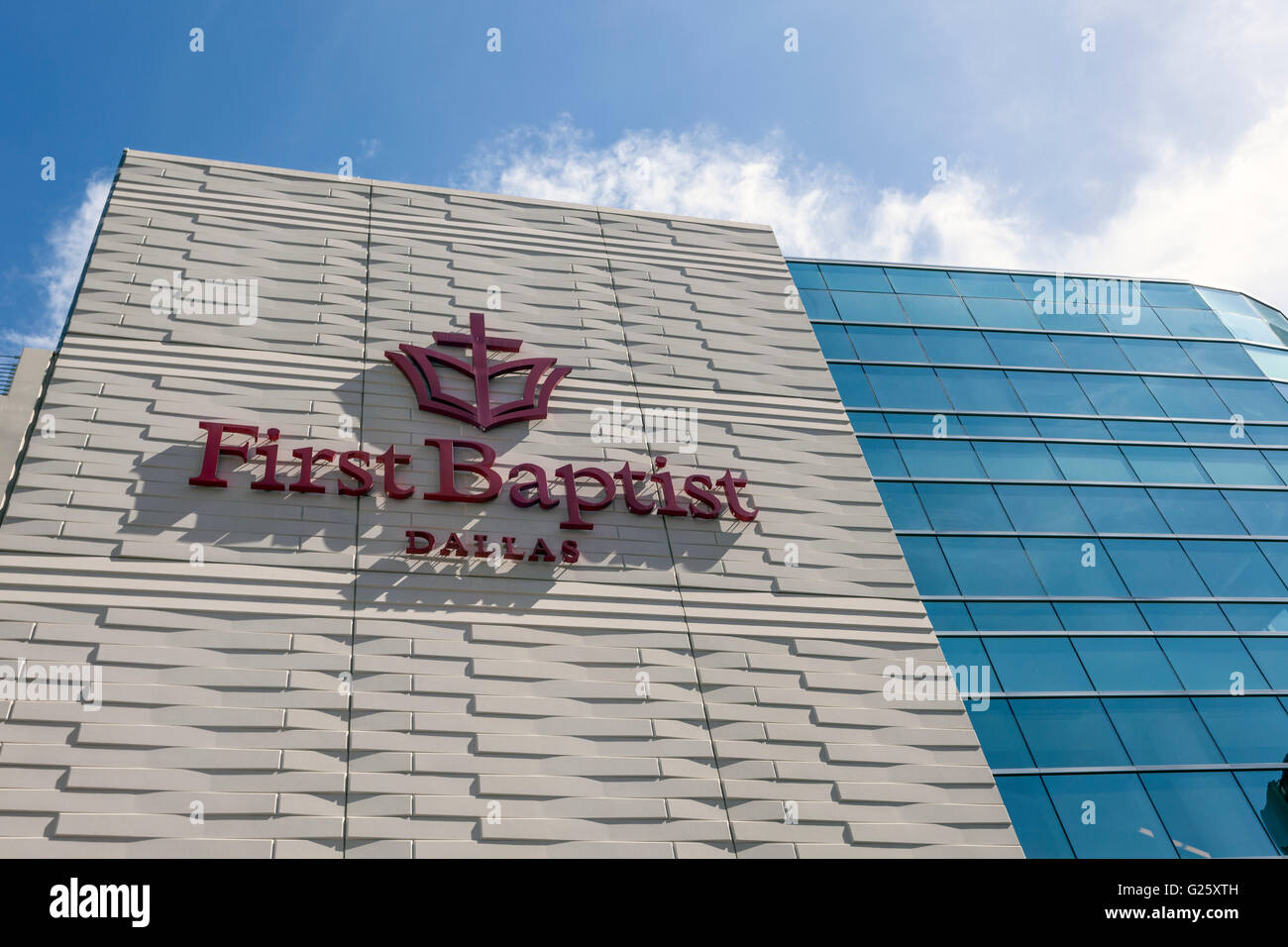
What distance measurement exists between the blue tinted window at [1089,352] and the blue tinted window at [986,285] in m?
1.40

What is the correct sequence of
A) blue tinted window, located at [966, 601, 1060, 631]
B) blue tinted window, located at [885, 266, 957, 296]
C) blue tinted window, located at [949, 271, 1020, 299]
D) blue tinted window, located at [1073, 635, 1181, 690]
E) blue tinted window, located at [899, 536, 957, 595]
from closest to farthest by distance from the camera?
blue tinted window, located at [1073, 635, 1181, 690] → blue tinted window, located at [966, 601, 1060, 631] → blue tinted window, located at [899, 536, 957, 595] → blue tinted window, located at [885, 266, 957, 296] → blue tinted window, located at [949, 271, 1020, 299]

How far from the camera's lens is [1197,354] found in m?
20.1

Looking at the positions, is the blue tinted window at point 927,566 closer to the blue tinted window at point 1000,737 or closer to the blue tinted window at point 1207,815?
the blue tinted window at point 1000,737

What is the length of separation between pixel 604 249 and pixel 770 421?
407 centimetres

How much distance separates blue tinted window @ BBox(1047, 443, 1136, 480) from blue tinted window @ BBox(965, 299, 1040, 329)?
328cm

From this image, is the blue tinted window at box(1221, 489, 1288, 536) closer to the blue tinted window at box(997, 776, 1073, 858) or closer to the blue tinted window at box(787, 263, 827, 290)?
the blue tinted window at box(997, 776, 1073, 858)

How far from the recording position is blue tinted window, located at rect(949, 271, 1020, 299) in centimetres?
2045

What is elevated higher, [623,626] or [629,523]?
[629,523]

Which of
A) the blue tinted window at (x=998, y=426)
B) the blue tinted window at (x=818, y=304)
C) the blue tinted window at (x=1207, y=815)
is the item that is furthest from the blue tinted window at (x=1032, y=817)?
the blue tinted window at (x=818, y=304)

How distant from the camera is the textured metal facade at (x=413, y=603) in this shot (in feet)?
31.4

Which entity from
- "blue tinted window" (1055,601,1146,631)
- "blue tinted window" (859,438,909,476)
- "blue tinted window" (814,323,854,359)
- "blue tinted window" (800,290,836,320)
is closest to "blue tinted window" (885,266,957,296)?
"blue tinted window" (800,290,836,320)
